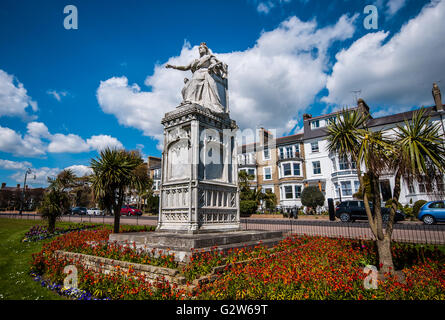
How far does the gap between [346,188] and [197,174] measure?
33596mm

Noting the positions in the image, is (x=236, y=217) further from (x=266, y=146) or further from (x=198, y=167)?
(x=266, y=146)

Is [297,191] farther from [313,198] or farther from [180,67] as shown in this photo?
[180,67]

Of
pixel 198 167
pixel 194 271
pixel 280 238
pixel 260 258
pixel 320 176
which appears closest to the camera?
pixel 194 271

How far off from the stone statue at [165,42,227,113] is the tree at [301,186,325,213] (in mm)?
27432

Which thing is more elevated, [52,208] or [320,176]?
[320,176]

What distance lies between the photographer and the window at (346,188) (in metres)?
36.0

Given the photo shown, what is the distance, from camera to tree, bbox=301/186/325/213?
34.5 meters

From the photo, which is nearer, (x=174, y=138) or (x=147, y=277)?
(x=147, y=277)

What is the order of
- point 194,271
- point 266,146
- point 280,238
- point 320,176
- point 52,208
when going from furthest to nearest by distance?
point 266,146, point 320,176, point 52,208, point 280,238, point 194,271

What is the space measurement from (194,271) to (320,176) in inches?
1527

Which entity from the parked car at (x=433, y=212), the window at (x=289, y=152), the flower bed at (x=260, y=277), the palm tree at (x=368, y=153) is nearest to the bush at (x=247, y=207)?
the window at (x=289, y=152)

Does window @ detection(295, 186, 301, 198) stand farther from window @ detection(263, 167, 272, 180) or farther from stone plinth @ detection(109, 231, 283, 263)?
stone plinth @ detection(109, 231, 283, 263)
